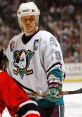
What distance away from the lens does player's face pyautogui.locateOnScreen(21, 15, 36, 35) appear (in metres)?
2.74

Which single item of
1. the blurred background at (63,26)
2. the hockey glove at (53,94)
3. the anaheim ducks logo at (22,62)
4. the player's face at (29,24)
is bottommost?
the blurred background at (63,26)

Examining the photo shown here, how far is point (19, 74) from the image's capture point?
275cm

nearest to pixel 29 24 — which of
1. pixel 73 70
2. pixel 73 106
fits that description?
pixel 73 106

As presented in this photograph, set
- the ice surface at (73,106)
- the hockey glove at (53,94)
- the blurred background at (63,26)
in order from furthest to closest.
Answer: the blurred background at (63,26) < the ice surface at (73,106) < the hockey glove at (53,94)

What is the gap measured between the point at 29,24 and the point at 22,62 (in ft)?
0.75

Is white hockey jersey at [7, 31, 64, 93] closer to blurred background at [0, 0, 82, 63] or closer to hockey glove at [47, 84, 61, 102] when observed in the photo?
hockey glove at [47, 84, 61, 102]

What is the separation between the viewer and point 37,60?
266 cm

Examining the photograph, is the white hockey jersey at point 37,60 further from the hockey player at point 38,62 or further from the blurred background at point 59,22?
the blurred background at point 59,22

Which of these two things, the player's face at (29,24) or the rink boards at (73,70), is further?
the rink boards at (73,70)

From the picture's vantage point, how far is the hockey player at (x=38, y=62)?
2629 millimetres

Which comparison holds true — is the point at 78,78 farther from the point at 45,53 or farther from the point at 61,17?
the point at 45,53

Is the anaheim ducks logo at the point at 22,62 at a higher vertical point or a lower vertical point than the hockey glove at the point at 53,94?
higher

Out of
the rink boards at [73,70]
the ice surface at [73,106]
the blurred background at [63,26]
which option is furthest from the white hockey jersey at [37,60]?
the rink boards at [73,70]

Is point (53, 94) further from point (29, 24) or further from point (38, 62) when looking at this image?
point (29, 24)
